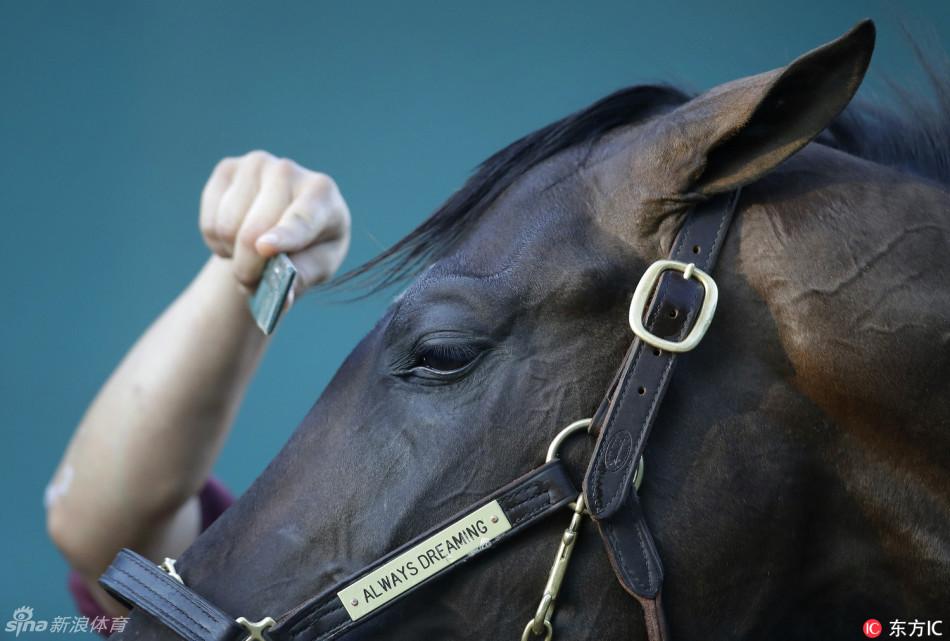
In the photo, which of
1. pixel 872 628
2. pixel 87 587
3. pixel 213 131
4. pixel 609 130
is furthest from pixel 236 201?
pixel 213 131

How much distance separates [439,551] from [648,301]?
0.31 meters

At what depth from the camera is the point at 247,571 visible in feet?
3.08

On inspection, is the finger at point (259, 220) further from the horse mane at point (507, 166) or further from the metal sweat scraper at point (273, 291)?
the horse mane at point (507, 166)

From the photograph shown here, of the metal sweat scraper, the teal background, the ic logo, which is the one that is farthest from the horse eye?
the teal background

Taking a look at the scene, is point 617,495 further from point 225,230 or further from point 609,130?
point 225,230

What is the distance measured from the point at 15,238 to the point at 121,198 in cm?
32

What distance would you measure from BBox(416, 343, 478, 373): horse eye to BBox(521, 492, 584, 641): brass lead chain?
17 centimetres

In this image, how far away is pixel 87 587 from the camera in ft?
5.39

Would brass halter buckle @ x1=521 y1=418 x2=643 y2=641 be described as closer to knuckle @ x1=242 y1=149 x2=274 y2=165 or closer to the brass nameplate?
the brass nameplate

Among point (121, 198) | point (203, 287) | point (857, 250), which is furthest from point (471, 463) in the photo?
point (121, 198)

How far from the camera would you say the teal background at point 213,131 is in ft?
8.95

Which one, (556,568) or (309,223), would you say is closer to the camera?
(556,568)

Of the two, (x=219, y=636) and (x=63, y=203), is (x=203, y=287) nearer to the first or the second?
Result: (x=219, y=636)

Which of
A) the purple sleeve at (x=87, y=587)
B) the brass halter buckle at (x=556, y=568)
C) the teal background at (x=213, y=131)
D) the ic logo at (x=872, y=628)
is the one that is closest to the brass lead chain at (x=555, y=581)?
the brass halter buckle at (x=556, y=568)
